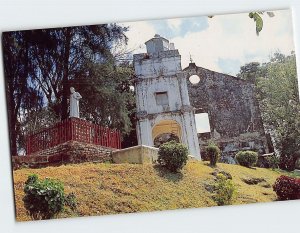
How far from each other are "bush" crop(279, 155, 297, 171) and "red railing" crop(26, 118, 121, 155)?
1.75m

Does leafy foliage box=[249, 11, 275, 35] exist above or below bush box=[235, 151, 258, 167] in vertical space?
above

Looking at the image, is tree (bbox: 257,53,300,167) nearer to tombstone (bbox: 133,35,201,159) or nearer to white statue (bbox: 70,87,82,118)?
tombstone (bbox: 133,35,201,159)

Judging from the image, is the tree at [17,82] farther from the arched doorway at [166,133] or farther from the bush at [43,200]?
the arched doorway at [166,133]

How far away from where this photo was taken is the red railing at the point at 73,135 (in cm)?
519

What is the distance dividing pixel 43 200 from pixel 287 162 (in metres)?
2.59

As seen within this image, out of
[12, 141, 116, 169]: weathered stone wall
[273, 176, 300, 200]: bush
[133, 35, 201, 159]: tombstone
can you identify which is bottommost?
[273, 176, 300, 200]: bush

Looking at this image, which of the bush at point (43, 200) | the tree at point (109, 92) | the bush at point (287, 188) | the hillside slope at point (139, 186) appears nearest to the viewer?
the bush at point (43, 200)

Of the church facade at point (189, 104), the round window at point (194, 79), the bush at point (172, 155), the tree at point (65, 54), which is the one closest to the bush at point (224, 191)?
the church facade at point (189, 104)

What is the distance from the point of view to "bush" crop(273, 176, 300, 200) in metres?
5.21

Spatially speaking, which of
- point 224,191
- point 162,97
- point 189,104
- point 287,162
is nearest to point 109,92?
point 162,97

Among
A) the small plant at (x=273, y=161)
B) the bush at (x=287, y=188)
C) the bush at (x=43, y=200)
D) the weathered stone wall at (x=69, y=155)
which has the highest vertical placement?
the weathered stone wall at (x=69, y=155)

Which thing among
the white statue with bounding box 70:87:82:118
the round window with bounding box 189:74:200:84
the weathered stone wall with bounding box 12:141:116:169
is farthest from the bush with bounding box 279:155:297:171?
the white statue with bounding box 70:87:82:118

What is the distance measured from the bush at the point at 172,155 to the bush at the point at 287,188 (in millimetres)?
1022

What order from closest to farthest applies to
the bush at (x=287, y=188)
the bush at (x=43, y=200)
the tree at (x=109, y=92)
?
the bush at (x=43, y=200)
the bush at (x=287, y=188)
the tree at (x=109, y=92)
